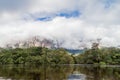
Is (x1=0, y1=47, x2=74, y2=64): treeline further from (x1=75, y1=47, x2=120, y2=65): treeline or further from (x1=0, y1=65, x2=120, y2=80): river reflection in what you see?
(x1=0, y1=65, x2=120, y2=80): river reflection

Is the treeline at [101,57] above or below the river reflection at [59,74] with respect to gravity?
above

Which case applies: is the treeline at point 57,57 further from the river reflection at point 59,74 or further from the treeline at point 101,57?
the river reflection at point 59,74

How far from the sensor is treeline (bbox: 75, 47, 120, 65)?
164788mm

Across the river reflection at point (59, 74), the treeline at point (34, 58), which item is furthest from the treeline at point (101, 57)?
the river reflection at point (59, 74)

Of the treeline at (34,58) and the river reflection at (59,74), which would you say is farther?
the treeline at (34,58)

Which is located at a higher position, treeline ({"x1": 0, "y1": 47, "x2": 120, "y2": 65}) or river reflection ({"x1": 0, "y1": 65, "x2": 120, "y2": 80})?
treeline ({"x1": 0, "y1": 47, "x2": 120, "y2": 65})

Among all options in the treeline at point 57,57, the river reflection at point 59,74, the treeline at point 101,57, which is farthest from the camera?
the treeline at point 57,57

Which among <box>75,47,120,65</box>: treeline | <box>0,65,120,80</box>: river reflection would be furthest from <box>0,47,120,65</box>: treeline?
<box>0,65,120,80</box>: river reflection

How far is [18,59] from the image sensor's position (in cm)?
16562

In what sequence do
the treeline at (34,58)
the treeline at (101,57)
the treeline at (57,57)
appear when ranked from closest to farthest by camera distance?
the treeline at (101,57) → the treeline at (57,57) → the treeline at (34,58)

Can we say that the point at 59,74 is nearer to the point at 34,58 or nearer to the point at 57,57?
the point at 34,58

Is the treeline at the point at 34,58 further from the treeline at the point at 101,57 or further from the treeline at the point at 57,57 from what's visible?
the treeline at the point at 101,57

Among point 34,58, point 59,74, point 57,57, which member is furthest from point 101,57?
point 59,74

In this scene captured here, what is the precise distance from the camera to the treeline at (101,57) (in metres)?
165
